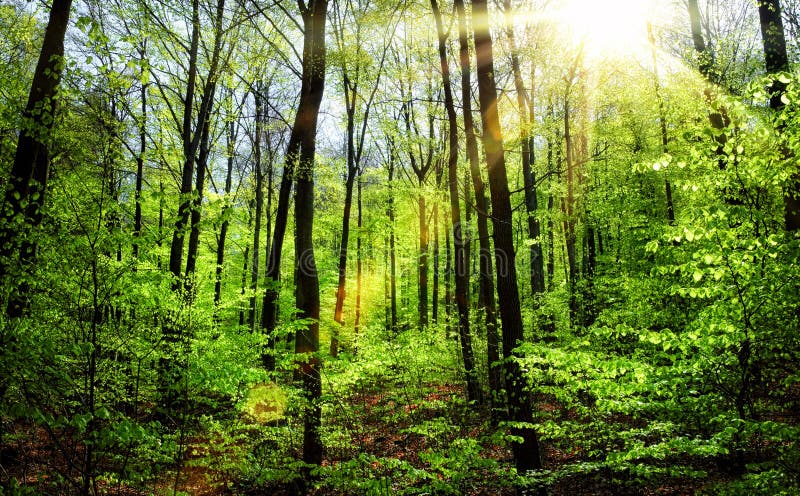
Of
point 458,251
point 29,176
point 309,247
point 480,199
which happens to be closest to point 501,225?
point 309,247

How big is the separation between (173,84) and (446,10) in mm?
12787

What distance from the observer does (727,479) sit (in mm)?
6918

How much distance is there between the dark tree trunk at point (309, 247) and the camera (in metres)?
7.64

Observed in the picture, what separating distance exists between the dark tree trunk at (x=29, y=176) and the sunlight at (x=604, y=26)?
14.1 m

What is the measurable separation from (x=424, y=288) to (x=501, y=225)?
47.9 feet

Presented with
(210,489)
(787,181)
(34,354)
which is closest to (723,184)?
(787,181)

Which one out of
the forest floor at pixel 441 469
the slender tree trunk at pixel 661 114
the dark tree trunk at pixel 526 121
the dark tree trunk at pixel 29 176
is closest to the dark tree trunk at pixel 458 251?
the forest floor at pixel 441 469

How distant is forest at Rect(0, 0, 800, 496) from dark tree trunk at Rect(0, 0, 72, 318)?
0.05m

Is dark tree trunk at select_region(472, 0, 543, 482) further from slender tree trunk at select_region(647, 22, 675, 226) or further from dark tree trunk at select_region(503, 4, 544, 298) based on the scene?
slender tree trunk at select_region(647, 22, 675, 226)

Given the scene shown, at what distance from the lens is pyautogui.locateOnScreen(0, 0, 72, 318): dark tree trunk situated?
461cm

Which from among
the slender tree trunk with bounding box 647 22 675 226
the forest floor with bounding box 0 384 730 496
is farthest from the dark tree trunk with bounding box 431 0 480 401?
the slender tree trunk with bounding box 647 22 675 226

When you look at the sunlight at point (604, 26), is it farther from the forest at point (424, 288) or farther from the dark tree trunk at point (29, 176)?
the dark tree trunk at point (29, 176)

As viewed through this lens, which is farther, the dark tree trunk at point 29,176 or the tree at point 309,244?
the tree at point 309,244

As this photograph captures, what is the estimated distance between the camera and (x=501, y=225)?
21.7 ft
